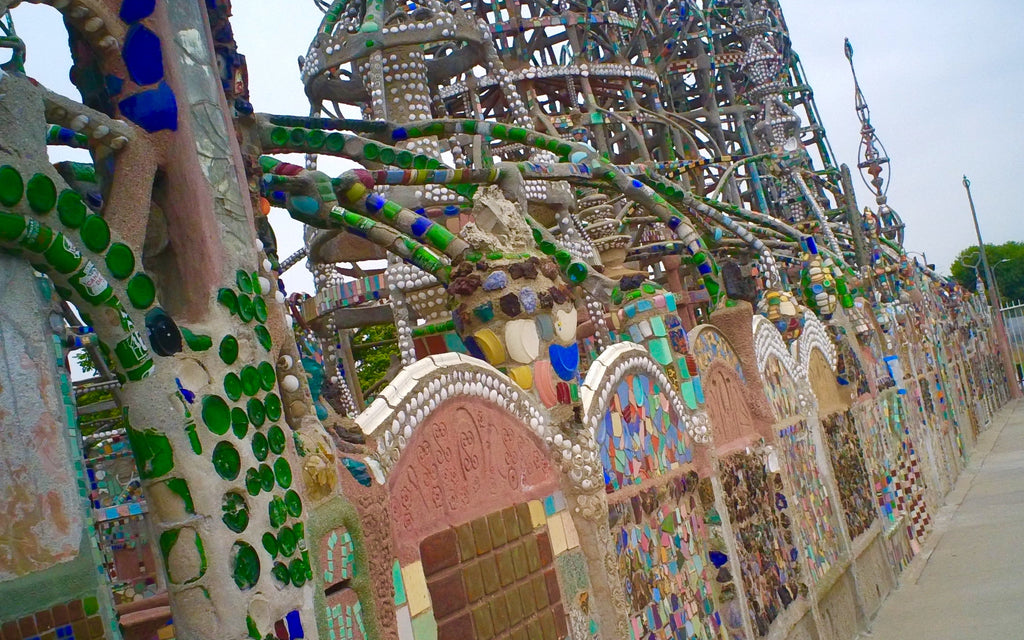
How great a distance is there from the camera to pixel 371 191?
523 cm

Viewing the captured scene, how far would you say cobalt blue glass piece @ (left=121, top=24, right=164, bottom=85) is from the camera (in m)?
3.51

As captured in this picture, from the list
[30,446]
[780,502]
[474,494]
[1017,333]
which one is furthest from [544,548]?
[1017,333]

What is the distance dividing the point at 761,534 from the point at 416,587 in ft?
14.5

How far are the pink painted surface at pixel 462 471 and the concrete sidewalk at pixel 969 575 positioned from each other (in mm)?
5207

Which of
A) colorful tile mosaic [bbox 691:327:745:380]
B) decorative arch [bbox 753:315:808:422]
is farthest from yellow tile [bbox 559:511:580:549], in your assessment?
decorative arch [bbox 753:315:808:422]

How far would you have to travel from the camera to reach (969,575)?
1091 cm

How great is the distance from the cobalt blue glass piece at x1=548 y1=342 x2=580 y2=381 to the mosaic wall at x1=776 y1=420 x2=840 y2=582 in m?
Answer: 3.47

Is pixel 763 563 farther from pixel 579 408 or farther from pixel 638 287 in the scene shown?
pixel 579 408

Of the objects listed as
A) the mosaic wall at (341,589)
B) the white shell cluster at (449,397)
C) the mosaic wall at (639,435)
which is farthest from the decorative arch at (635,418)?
the mosaic wall at (341,589)

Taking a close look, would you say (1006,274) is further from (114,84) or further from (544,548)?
(114,84)

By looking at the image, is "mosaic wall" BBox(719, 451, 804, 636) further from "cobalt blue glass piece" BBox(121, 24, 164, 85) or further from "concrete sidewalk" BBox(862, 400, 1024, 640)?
"cobalt blue glass piece" BBox(121, 24, 164, 85)

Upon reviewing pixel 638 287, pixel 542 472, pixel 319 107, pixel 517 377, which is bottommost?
pixel 542 472

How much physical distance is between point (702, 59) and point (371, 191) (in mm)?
24369

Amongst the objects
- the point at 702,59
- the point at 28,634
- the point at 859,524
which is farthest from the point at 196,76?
the point at 702,59
